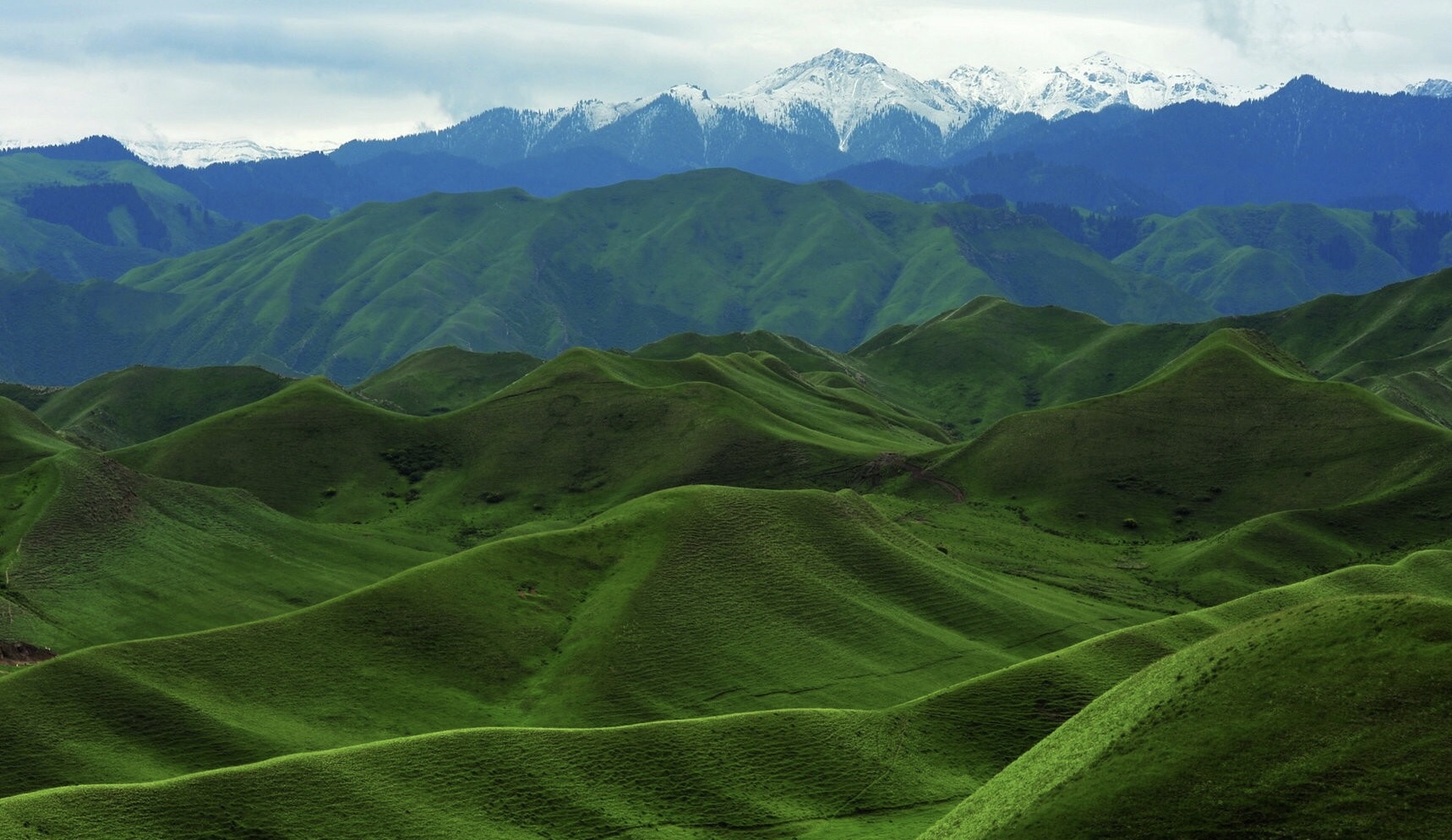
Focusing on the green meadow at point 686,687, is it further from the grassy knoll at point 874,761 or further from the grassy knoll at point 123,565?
the grassy knoll at point 123,565

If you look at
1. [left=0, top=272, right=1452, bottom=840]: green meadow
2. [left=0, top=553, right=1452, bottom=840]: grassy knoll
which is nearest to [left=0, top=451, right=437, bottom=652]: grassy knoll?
[left=0, top=272, right=1452, bottom=840]: green meadow

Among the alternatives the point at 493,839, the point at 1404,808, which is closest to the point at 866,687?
the point at 493,839

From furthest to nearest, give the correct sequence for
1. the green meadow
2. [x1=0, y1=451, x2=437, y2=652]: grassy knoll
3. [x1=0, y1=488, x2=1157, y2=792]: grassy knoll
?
[x1=0, y1=451, x2=437, y2=652]: grassy knoll → [x1=0, y1=488, x2=1157, y2=792]: grassy knoll → the green meadow

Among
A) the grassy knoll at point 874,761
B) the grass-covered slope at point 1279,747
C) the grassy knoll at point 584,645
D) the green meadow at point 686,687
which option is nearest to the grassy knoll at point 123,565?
the green meadow at point 686,687

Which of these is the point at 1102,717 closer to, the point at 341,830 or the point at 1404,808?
the point at 1404,808

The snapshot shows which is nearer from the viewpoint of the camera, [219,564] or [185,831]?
[185,831]

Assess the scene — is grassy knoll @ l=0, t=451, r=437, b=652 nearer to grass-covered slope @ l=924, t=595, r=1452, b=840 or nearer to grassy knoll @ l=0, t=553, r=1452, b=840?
grassy knoll @ l=0, t=553, r=1452, b=840

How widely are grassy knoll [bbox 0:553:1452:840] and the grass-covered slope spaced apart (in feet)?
0.47

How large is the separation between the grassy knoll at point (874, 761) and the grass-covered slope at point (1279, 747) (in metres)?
0.14

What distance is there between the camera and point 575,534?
6511 inches

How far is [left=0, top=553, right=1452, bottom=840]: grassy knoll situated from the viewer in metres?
72.6

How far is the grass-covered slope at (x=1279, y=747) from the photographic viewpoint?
67.6 metres

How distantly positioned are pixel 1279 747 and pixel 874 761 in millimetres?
40223

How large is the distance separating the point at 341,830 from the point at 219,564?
10340 cm
